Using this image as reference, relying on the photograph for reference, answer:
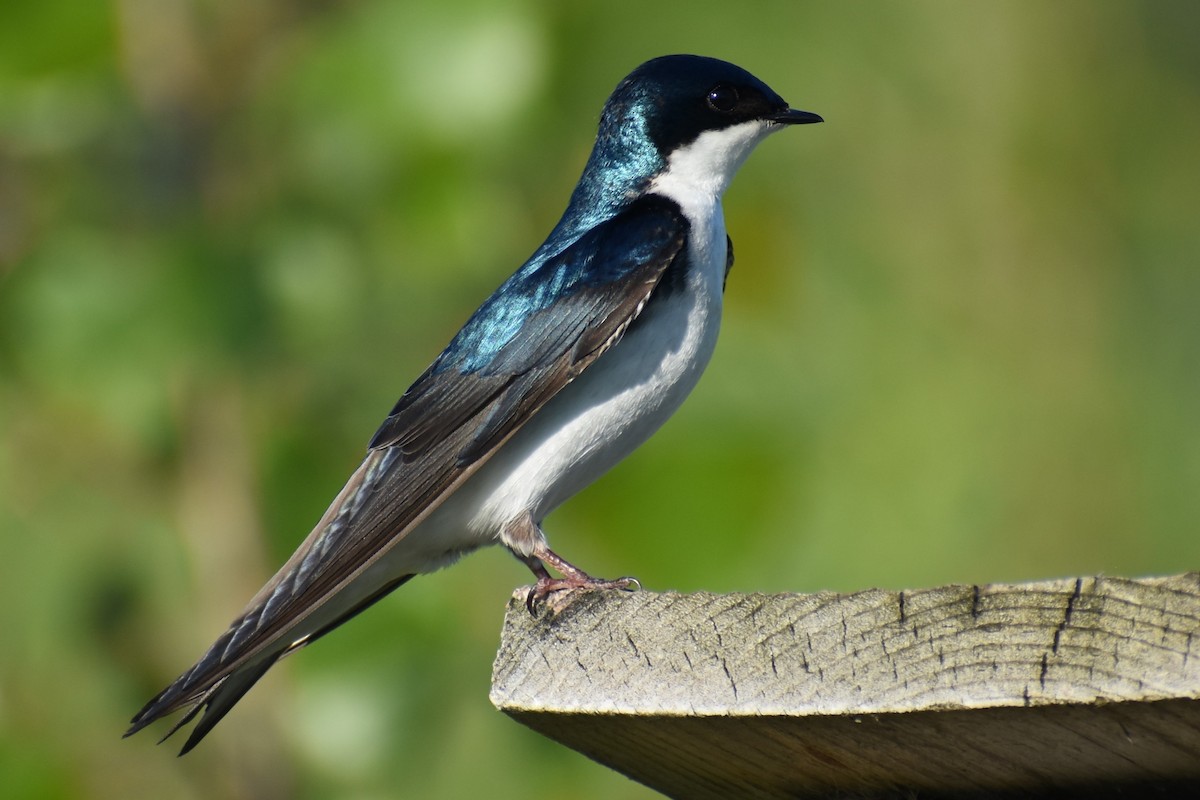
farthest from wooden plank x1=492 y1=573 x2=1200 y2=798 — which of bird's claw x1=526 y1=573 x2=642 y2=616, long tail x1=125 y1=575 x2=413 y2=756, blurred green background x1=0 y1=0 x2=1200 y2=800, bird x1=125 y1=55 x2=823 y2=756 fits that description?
blurred green background x1=0 y1=0 x2=1200 y2=800

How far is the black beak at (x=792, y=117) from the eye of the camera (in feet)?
6.50

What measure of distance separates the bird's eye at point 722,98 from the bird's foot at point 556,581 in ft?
2.04

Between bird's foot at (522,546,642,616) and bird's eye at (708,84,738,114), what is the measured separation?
622mm

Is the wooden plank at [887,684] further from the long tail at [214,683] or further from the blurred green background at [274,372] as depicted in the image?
the blurred green background at [274,372]

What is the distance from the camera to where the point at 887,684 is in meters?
0.99

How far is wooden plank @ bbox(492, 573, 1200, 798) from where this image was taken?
93 cm

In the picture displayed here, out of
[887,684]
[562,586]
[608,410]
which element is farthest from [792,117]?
[887,684]

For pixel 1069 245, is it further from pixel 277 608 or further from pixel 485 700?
pixel 277 608

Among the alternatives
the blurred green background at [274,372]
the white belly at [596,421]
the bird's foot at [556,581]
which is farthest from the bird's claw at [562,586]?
the blurred green background at [274,372]

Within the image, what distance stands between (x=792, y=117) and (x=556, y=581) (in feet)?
2.64

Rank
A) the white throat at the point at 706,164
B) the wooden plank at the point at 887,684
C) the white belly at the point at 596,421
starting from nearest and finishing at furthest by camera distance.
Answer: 1. the wooden plank at the point at 887,684
2. the white belly at the point at 596,421
3. the white throat at the point at 706,164

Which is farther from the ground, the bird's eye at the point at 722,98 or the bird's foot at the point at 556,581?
the bird's eye at the point at 722,98

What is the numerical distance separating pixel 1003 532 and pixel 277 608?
1734mm

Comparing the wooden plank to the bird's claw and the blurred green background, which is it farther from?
the blurred green background
